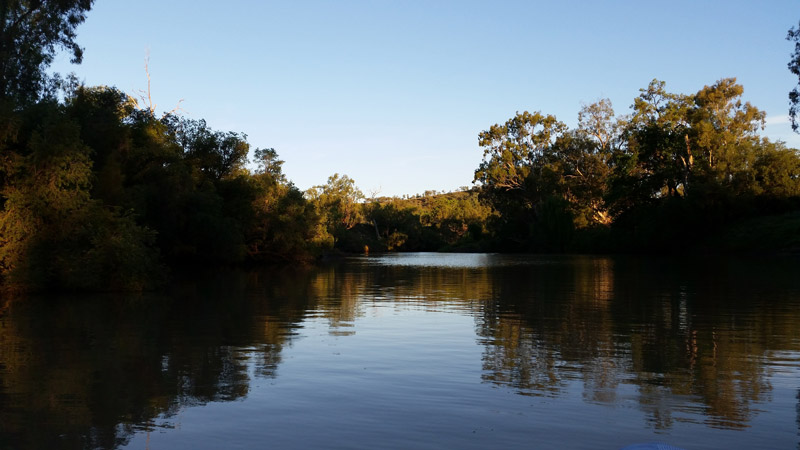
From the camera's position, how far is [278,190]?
5625 centimetres

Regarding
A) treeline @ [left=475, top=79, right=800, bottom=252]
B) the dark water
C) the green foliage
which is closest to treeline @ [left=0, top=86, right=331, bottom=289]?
the green foliage

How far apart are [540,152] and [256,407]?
8709cm

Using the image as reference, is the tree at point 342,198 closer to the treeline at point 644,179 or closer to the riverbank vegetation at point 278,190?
the riverbank vegetation at point 278,190

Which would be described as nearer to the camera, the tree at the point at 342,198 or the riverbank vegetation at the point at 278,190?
the riverbank vegetation at the point at 278,190

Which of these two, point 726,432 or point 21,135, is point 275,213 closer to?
point 21,135

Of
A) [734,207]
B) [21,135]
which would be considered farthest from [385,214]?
[21,135]

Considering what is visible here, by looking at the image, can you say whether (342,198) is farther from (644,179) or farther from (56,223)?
(56,223)

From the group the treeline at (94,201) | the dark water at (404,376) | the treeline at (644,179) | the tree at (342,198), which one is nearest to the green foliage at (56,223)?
the treeline at (94,201)

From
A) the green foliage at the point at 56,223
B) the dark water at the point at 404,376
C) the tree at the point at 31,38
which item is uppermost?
the tree at the point at 31,38

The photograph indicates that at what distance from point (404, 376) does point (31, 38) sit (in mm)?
32205

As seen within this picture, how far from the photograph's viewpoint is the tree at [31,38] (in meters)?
30.1

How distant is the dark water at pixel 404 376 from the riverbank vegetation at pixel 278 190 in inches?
215

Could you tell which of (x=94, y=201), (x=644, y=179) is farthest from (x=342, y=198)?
(x=94, y=201)

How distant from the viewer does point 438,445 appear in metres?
5.79
